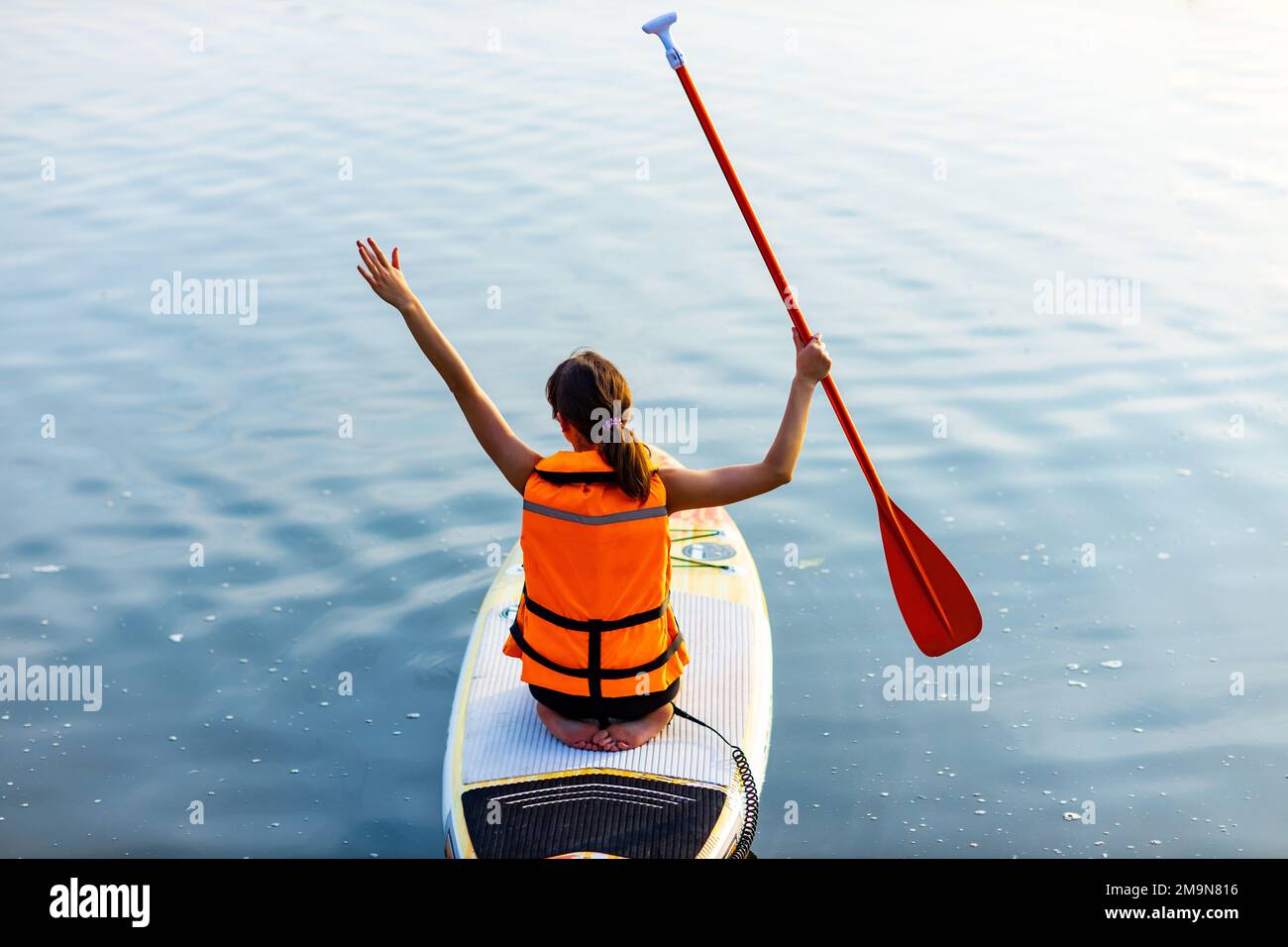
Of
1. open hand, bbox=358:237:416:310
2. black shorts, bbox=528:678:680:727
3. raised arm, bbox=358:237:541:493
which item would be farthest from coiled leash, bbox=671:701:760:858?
open hand, bbox=358:237:416:310

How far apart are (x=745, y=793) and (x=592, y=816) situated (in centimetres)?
48

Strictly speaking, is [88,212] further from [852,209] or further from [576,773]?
[576,773]

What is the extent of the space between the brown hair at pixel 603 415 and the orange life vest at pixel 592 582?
35 millimetres

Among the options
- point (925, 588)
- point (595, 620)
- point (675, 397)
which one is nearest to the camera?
point (595, 620)

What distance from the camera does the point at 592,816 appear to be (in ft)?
12.3

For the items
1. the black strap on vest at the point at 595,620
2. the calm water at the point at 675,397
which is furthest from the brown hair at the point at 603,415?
the calm water at the point at 675,397

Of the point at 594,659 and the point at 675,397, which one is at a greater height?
the point at 675,397

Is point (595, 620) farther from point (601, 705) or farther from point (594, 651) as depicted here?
point (601, 705)

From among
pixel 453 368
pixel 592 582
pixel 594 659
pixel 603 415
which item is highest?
pixel 453 368

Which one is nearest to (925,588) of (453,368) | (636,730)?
(636,730)
